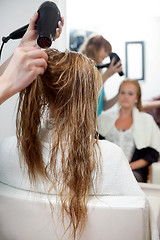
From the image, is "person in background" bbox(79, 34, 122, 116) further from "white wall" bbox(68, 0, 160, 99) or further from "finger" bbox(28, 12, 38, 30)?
"finger" bbox(28, 12, 38, 30)

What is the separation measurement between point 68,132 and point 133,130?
4.91 ft

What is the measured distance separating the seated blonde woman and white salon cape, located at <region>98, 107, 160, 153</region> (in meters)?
1.35

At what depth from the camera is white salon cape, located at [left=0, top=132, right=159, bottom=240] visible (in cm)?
97

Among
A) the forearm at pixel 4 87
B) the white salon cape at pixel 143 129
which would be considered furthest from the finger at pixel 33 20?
the white salon cape at pixel 143 129

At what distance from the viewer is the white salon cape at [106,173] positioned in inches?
38.3

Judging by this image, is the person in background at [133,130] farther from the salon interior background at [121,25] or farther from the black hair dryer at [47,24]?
the black hair dryer at [47,24]

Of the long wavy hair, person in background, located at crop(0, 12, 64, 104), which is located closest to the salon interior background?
the long wavy hair

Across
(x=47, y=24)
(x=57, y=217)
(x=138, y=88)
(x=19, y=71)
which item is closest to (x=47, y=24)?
(x=47, y=24)

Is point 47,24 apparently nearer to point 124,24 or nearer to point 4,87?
point 4,87

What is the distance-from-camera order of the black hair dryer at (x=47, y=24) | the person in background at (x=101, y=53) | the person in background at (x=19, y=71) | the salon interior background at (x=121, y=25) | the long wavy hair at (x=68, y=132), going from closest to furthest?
the person in background at (x=19, y=71) → the black hair dryer at (x=47, y=24) → the long wavy hair at (x=68, y=132) → the salon interior background at (x=121, y=25) → the person in background at (x=101, y=53)

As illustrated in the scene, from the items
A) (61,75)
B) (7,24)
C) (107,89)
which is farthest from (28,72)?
(107,89)

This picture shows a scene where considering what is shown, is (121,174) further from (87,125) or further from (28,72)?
(28,72)

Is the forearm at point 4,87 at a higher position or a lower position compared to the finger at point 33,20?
lower

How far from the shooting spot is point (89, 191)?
962 mm
